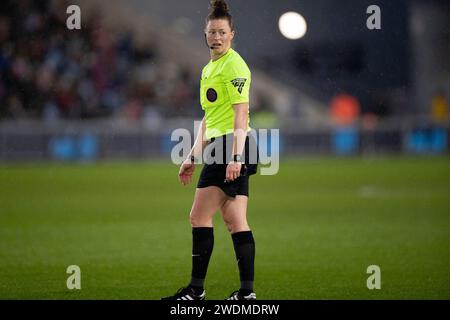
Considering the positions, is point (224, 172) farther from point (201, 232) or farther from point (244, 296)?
point (244, 296)

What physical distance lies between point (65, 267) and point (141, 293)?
1.68 m

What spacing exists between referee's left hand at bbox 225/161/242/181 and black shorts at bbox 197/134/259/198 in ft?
0.49

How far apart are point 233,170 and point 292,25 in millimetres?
20591

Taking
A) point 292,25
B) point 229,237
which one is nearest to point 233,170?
point 229,237

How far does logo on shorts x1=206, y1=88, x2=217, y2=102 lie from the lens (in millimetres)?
6773

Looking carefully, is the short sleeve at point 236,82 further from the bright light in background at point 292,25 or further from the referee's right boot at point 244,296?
the bright light in background at point 292,25

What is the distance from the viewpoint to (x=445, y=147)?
2656cm

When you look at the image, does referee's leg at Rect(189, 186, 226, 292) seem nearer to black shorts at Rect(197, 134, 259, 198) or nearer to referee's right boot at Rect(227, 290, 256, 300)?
black shorts at Rect(197, 134, 259, 198)

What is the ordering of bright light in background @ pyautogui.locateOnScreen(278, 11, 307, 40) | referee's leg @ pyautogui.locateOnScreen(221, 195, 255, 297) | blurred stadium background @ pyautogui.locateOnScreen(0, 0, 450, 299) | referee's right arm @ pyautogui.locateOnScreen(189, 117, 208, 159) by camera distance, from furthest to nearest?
bright light in background @ pyautogui.locateOnScreen(278, 11, 307, 40) → blurred stadium background @ pyautogui.locateOnScreen(0, 0, 450, 299) → referee's right arm @ pyautogui.locateOnScreen(189, 117, 208, 159) → referee's leg @ pyautogui.locateOnScreen(221, 195, 255, 297)

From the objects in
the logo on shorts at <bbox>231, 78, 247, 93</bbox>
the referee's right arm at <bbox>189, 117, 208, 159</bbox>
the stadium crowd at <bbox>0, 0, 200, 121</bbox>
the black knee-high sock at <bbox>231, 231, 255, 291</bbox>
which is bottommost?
the black knee-high sock at <bbox>231, 231, 255, 291</bbox>

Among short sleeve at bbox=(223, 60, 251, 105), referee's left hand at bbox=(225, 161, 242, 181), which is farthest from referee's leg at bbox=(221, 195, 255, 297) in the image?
short sleeve at bbox=(223, 60, 251, 105)

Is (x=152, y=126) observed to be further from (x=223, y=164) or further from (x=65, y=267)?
(x=223, y=164)

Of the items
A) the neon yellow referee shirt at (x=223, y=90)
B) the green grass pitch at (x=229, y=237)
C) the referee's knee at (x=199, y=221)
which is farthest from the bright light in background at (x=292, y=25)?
the referee's knee at (x=199, y=221)

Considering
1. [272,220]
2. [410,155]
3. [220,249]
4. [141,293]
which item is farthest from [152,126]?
[141,293]
